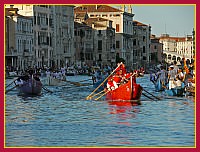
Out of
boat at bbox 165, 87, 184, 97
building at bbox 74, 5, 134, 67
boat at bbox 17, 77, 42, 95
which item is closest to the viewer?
boat at bbox 165, 87, 184, 97

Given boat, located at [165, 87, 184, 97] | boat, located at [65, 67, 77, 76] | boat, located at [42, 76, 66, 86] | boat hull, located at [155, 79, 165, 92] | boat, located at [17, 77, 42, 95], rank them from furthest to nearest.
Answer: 1. boat, located at [65, 67, 77, 76]
2. boat, located at [42, 76, 66, 86]
3. boat hull, located at [155, 79, 165, 92]
4. boat, located at [17, 77, 42, 95]
5. boat, located at [165, 87, 184, 97]

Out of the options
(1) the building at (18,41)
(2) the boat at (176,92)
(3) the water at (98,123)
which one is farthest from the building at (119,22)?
(3) the water at (98,123)

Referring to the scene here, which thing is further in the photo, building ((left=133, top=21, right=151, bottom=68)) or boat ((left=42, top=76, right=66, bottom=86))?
building ((left=133, top=21, right=151, bottom=68))

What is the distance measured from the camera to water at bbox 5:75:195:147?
11383 mm

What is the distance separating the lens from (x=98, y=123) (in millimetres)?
14250

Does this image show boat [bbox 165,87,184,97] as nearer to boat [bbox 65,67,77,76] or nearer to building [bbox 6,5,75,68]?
boat [bbox 65,67,77,76]

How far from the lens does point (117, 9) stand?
78.2 meters

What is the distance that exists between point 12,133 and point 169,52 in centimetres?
8751

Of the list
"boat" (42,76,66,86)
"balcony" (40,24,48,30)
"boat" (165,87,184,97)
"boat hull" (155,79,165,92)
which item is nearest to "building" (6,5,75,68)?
"balcony" (40,24,48,30)

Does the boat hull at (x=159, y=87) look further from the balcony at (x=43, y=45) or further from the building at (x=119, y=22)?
the building at (x=119, y=22)

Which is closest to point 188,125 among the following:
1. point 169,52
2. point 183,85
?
point 183,85

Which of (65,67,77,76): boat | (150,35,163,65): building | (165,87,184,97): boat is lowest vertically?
(165,87,184,97): boat

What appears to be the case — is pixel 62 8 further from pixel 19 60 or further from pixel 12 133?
pixel 12 133

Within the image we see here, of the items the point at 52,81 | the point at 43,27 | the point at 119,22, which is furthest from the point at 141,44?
the point at 52,81
